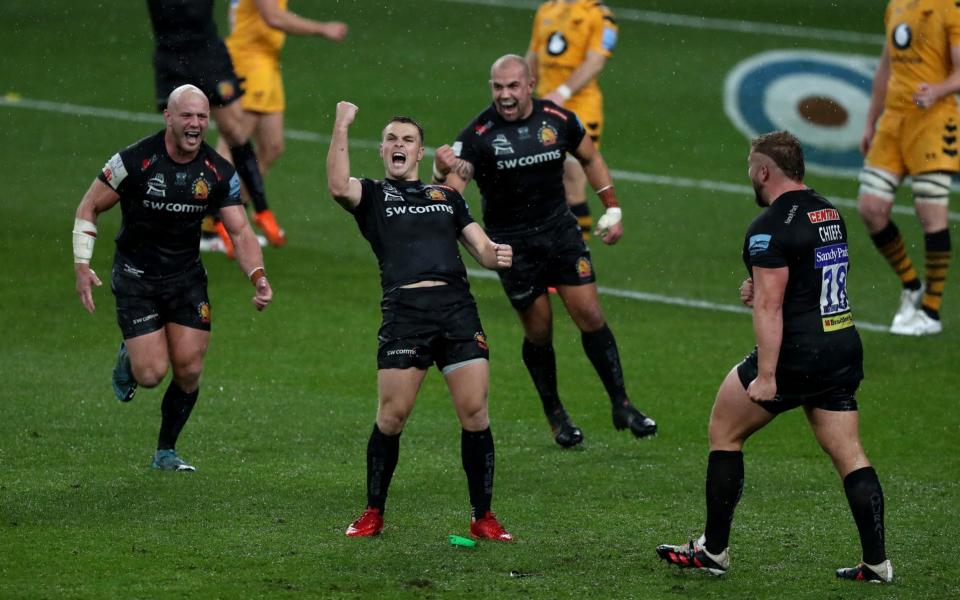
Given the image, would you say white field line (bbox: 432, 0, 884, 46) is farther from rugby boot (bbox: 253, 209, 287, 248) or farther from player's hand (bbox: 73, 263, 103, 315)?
player's hand (bbox: 73, 263, 103, 315)

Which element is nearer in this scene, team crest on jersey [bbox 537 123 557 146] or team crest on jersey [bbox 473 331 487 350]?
team crest on jersey [bbox 473 331 487 350]

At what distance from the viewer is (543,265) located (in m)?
11.1

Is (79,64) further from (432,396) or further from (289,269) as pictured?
(432,396)

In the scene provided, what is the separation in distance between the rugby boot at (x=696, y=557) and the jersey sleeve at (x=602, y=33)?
27.6ft

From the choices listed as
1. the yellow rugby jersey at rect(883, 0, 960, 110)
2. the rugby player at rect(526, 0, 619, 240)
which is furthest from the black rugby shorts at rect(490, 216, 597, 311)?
the rugby player at rect(526, 0, 619, 240)

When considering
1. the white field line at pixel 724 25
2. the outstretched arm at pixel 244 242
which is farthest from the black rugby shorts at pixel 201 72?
the white field line at pixel 724 25

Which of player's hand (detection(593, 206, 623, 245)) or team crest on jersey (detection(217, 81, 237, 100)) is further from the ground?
team crest on jersey (detection(217, 81, 237, 100))

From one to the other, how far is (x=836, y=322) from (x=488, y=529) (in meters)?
2.19

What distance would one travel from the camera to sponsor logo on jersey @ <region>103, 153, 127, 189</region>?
9.63 meters

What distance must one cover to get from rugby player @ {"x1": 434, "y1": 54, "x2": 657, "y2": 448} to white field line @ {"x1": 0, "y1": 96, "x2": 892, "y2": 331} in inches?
162

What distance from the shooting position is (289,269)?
1589 centimetres

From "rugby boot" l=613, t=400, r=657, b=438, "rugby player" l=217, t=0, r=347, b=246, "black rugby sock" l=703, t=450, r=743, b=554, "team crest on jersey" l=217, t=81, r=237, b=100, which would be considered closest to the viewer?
"black rugby sock" l=703, t=450, r=743, b=554

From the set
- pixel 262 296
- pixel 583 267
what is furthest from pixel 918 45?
pixel 262 296

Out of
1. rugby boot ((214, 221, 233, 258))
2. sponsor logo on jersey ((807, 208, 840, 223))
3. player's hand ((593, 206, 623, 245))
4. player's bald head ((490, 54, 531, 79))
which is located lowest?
rugby boot ((214, 221, 233, 258))
